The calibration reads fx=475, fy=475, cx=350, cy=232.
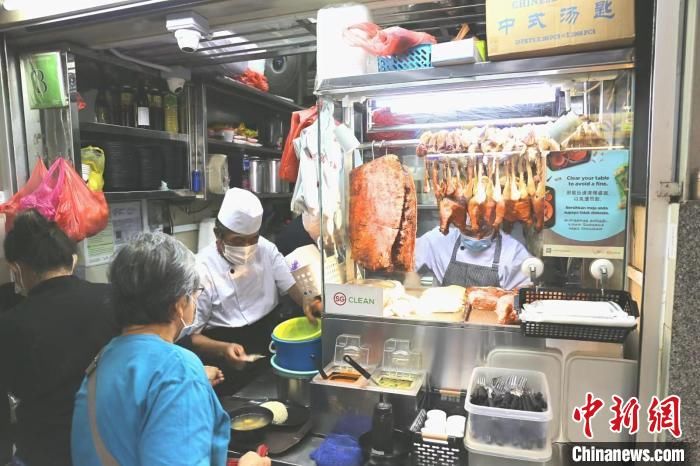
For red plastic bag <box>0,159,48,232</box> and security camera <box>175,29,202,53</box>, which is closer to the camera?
security camera <box>175,29,202,53</box>

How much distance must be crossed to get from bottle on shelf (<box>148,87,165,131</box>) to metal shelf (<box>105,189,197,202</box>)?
50 centimetres

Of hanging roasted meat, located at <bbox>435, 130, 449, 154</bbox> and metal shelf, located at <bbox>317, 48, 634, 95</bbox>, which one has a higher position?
metal shelf, located at <bbox>317, 48, 634, 95</bbox>

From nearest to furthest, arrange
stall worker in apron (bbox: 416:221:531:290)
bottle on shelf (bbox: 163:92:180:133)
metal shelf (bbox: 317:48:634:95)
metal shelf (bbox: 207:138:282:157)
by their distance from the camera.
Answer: metal shelf (bbox: 317:48:634:95)
stall worker in apron (bbox: 416:221:531:290)
bottle on shelf (bbox: 163:92:180:133)
metal shelf (bbox: 207:138:282:157)

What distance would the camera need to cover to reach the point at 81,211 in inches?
103

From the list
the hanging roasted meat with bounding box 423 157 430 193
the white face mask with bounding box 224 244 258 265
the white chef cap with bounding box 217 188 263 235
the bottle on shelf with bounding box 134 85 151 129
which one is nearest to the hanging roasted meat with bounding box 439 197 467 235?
the hanging roasted meat with bounding box 423 157 430 193

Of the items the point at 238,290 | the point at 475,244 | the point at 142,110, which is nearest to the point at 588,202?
the point at 475,244

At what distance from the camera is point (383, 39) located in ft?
6.34

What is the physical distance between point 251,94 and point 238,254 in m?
2.20

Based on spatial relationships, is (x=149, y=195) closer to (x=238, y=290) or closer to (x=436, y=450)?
(x=238, y=290)

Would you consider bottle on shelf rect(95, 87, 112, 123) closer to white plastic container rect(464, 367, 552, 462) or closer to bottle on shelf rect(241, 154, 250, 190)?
bottle on shelf rect(241, 154, 250, 190)

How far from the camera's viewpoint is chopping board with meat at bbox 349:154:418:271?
7.25 ft

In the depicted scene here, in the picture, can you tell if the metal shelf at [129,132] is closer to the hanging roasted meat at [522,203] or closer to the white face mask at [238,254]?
the white face mask at [238,254]

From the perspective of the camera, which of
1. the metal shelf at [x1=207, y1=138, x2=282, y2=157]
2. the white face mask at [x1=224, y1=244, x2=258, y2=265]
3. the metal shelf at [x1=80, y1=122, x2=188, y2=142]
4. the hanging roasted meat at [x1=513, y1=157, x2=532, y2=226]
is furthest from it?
the metal shelf at [x1=207, y1=138, x2=282, y2=157]

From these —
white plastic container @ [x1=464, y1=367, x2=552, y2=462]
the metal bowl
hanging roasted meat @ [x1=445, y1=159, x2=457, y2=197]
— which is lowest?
the metal bowl
